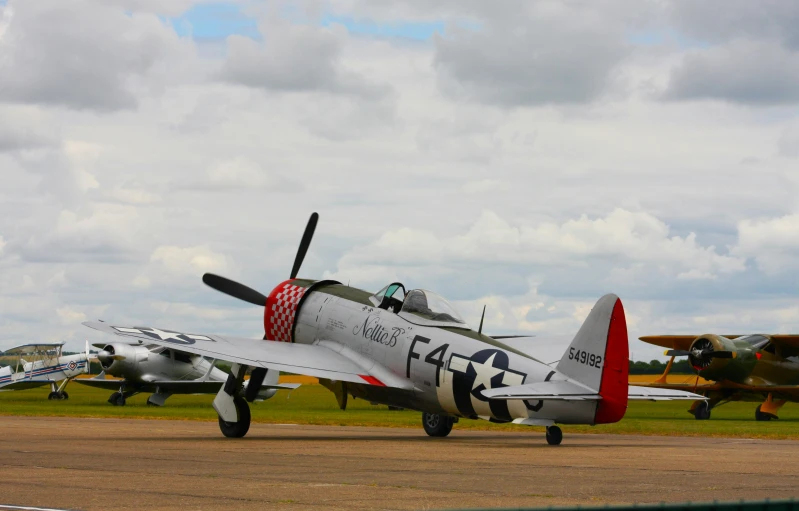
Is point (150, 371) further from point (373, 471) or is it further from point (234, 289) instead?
point (373, 471)

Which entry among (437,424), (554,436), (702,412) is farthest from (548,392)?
(702,412)

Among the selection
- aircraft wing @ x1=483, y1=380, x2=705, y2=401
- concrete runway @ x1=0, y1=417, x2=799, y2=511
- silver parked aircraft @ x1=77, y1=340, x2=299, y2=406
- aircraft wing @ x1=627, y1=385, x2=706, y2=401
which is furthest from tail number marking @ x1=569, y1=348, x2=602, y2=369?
silver parked aircraft @ x1=77, y1=340, x2=299, y2=406

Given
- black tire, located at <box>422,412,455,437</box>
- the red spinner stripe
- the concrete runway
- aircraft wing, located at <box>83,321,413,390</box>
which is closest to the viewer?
the concrete runway

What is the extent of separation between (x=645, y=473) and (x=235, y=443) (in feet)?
24.2

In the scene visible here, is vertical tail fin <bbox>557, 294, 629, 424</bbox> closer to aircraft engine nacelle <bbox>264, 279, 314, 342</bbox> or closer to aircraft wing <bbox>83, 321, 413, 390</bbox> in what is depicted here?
aircraft wing <bbox>83, 321, 413, 390</bbox>

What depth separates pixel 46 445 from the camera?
1574 cm

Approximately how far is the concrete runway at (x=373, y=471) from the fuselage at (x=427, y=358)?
2.10ft

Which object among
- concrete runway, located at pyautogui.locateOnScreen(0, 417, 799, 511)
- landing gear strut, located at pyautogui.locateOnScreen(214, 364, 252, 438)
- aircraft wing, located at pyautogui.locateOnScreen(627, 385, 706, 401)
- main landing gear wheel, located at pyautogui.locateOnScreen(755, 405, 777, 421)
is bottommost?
main landing gear wheel, located at pyautogui.locateOnScreen(755, 405, 777, 421)

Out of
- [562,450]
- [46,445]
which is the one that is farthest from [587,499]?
[46,445]

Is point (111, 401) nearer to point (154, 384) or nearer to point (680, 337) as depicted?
point (154, 384)

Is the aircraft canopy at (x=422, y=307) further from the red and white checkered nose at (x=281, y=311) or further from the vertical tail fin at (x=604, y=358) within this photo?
the vertical tail fin at (x=604, y=358)

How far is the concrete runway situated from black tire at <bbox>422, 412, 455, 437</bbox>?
0.74m

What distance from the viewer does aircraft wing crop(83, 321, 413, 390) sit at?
17.0 meters

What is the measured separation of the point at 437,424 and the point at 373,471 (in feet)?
25.2
